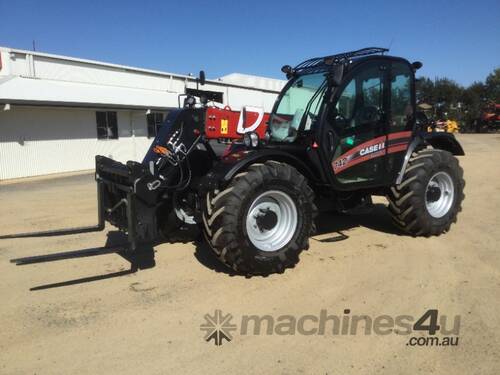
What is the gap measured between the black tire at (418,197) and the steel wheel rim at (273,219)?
6.15 feet

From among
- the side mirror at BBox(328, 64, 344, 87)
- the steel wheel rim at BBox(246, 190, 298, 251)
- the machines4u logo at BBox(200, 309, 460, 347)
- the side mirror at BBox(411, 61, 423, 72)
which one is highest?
the side mirror at BBox(411, 61, 423, 72)

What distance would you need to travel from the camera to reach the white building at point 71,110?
16.9 m

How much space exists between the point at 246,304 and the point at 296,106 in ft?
9.46

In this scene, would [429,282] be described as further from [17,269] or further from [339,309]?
[17,269]

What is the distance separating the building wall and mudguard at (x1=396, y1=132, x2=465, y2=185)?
1578 centimetres

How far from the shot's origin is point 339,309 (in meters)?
3.96

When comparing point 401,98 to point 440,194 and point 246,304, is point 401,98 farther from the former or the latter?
point 246,304

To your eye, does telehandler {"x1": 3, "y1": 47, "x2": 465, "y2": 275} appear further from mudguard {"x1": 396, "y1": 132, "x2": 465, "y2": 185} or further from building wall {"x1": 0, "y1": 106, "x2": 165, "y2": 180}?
building wall {"x1": 0, "y1": 106, "x2": 165, "y2": 180}

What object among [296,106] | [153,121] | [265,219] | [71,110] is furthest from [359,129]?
[153,121]

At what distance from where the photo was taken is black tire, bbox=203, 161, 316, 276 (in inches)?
173

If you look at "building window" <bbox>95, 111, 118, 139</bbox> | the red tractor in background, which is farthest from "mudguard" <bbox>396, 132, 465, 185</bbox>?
the red tractor in background

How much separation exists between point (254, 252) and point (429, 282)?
189 centimetres

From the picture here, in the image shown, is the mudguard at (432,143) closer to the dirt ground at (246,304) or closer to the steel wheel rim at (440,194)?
the steel wheel rim at (440,194)

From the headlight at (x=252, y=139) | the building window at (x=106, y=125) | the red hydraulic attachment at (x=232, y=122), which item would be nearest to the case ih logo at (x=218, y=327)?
the headlight at (x=252, y=139)
